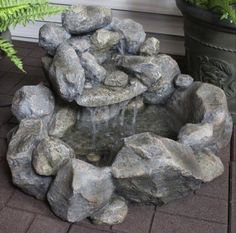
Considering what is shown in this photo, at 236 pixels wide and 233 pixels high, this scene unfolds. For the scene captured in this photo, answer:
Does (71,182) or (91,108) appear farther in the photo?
(91,108)

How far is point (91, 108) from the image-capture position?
6.26ft

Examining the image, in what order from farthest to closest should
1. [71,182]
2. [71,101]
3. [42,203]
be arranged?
[71,101], [42,203], [71,182]

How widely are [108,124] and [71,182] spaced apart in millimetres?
601

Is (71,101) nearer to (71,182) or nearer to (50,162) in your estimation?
(50,162)

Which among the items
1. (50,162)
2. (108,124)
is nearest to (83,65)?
(108,124)

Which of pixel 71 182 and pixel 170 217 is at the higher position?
pixel 71 182


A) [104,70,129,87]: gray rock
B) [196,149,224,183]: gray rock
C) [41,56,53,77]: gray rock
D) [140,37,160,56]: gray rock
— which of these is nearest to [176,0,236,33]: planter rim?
[140,37,160,56]: gray rock

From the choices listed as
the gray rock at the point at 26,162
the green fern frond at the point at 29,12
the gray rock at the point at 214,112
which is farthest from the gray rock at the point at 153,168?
the green fern frond at the point at 29,12

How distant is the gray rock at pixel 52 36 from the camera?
1.84m

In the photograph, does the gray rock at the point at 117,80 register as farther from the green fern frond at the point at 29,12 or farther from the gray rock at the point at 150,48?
the green fern frond at the point at 29,12

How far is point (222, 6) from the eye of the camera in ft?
6.09

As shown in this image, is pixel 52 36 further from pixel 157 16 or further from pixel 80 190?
pixel 157 16

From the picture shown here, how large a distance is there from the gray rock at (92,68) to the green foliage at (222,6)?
2.03ft

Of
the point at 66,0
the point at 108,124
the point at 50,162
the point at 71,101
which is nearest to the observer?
the point at 50,162
